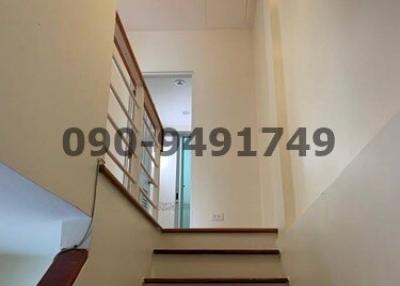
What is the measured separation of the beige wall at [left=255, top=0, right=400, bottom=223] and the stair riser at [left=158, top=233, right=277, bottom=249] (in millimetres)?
375

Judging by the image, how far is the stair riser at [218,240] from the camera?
3.05 meters

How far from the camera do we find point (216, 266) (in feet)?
9.21

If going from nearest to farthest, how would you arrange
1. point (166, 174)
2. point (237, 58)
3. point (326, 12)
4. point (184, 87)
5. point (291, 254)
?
point (326, 12) < point (291, 254) < point (237, 58) < point (184, 87) < point (166, 174)

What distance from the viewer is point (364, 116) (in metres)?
1.49

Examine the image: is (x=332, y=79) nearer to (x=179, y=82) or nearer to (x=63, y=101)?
(x=63, y=101)

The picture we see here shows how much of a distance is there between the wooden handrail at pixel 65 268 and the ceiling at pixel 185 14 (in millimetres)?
4018

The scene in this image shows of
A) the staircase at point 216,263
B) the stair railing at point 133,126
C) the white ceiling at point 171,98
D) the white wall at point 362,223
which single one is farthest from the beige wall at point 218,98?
the white wall at point 362,223

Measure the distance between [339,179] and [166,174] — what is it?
5505 mm

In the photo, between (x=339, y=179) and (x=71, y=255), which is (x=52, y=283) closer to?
(x=71, y=255)

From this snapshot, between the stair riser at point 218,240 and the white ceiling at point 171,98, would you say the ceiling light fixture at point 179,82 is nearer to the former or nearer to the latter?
the white ceiling at point 171,98

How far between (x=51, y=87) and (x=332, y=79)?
4.14ft

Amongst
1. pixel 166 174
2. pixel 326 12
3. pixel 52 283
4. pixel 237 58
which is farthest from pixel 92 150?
pixel 166 174

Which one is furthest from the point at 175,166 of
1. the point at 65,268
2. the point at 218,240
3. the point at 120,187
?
the point at 65,268

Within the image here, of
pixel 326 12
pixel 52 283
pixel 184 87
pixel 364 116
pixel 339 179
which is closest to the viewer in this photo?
pixel 52 283
